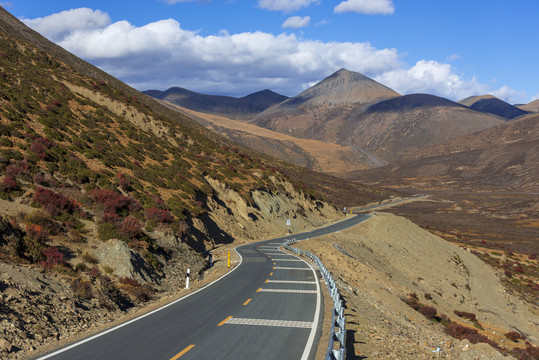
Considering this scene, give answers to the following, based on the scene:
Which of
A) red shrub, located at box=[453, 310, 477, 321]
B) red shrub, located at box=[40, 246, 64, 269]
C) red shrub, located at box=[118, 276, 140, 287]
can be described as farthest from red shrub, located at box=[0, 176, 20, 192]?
red shrub, located at box=[453, 310, 477, 321]

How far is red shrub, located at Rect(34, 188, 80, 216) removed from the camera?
22078 mm

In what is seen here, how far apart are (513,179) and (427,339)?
199437 millimetres

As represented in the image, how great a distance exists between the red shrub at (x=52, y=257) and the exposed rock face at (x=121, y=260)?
219cm

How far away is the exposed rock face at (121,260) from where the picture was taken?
64.3 ft

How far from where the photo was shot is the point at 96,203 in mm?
26359

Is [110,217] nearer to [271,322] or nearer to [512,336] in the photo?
[271,322]

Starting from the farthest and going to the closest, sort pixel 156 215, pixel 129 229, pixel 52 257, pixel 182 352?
1. pixel 156 215
2. pixel 129 229
3. pixel 52 257
4. pixel 182 352

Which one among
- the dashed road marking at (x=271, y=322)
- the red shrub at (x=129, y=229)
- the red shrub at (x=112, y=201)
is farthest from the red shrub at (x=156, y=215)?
the dashed road marking at (x=271, y=322)

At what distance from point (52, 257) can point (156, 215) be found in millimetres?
12330

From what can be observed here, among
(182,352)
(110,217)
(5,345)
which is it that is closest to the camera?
(5,345)

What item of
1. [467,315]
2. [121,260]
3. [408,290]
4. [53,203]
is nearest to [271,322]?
[121,260]

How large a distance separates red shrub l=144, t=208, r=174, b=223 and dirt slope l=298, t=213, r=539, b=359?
12.5 metres

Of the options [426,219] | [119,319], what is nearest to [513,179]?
[426,219]

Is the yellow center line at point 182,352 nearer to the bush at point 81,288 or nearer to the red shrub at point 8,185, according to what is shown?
the bush at point 81,288
